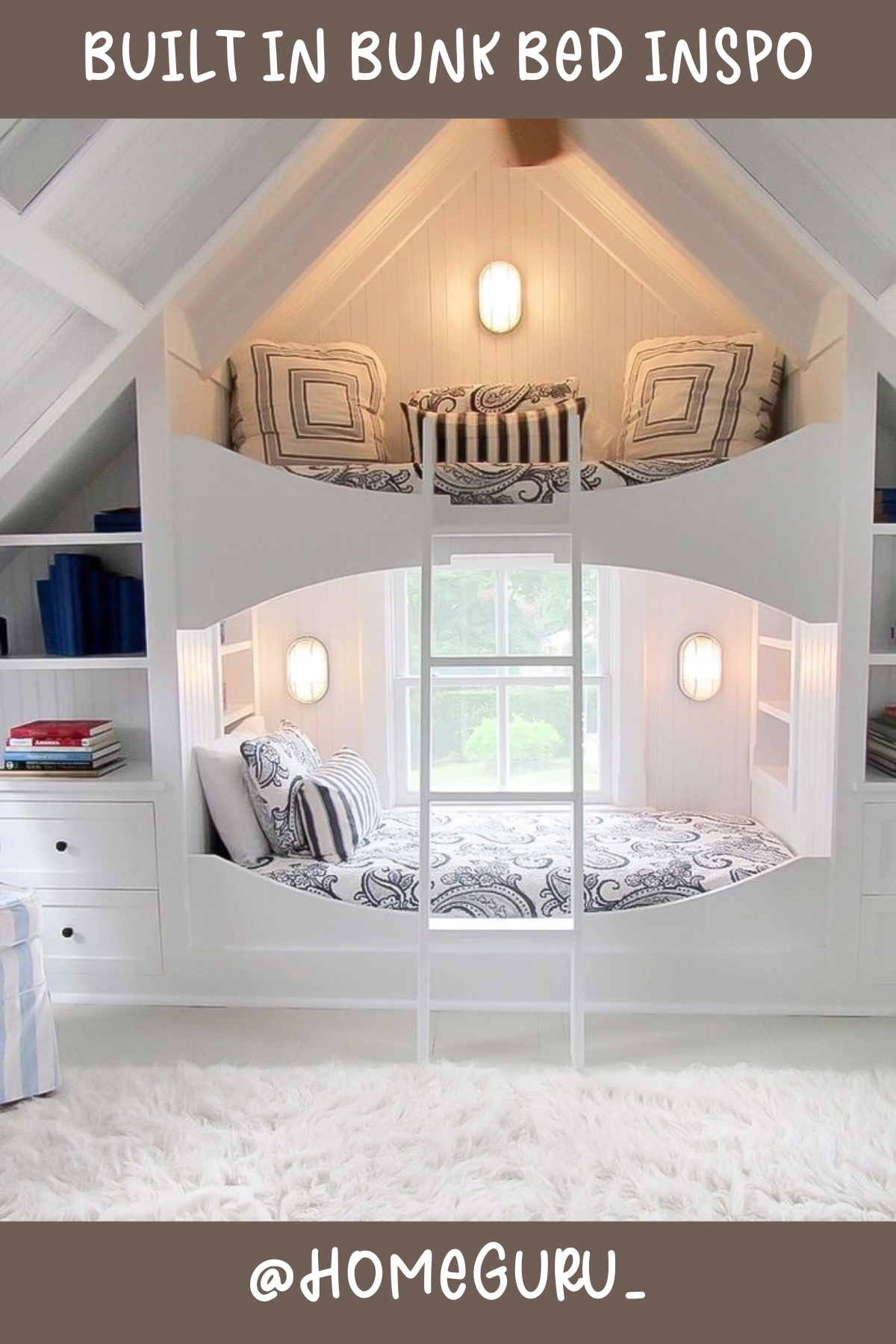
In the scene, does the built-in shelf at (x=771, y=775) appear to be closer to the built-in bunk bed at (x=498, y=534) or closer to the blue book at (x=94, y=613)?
the built-in bunk bed at (x=498, y=534)

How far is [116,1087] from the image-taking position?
2.50 meters

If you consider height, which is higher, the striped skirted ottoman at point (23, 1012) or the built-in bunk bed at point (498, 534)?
the built-in bunk bed at point (498, 534)

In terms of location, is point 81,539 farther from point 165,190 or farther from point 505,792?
point 505,792

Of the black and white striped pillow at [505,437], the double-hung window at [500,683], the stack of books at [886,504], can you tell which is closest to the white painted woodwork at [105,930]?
the double-hung window at [500,683]

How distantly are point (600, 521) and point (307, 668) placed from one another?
1.62 m

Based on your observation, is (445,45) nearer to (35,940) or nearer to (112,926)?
(35,940)

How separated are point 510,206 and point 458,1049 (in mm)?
3172

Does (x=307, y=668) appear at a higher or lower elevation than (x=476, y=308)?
lower

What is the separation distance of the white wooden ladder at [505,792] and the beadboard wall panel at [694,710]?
1.18m

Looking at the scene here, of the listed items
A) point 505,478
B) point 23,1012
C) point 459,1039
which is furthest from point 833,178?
point 23,1012

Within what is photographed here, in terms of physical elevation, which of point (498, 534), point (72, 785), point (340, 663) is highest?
point (498, 534)

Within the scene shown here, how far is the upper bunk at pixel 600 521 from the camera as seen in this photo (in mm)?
2828

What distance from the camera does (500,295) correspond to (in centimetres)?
367

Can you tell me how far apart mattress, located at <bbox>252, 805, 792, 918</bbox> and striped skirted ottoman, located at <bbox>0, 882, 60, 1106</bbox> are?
78cm
